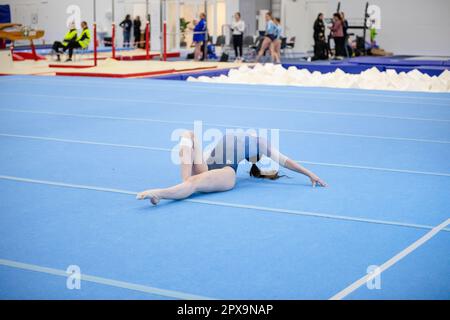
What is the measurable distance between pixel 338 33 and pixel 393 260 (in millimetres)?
17079

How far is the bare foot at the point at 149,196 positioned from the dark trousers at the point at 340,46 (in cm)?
1666

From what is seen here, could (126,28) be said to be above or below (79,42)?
above

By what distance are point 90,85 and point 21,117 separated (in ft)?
12.7

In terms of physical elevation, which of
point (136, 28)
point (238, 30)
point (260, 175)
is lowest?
point (260, 175)

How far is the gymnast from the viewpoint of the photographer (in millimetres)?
4570

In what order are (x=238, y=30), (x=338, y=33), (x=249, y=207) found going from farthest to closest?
(x=338, y=33), (x=238, y=30), (x=249, y=207)

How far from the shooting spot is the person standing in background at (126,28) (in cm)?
2580

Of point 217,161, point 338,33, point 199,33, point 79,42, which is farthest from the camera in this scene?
point 338,33

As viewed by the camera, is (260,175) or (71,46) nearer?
(260,175)

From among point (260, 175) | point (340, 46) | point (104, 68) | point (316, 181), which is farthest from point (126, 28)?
point (316, 181)

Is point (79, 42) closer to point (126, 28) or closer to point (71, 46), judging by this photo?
point (71, 46)

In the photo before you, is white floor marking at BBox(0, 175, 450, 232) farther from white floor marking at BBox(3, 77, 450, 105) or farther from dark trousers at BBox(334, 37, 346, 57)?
dark trousers at BBox(334, 37, 346, 57)

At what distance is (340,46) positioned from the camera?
20281 mm
